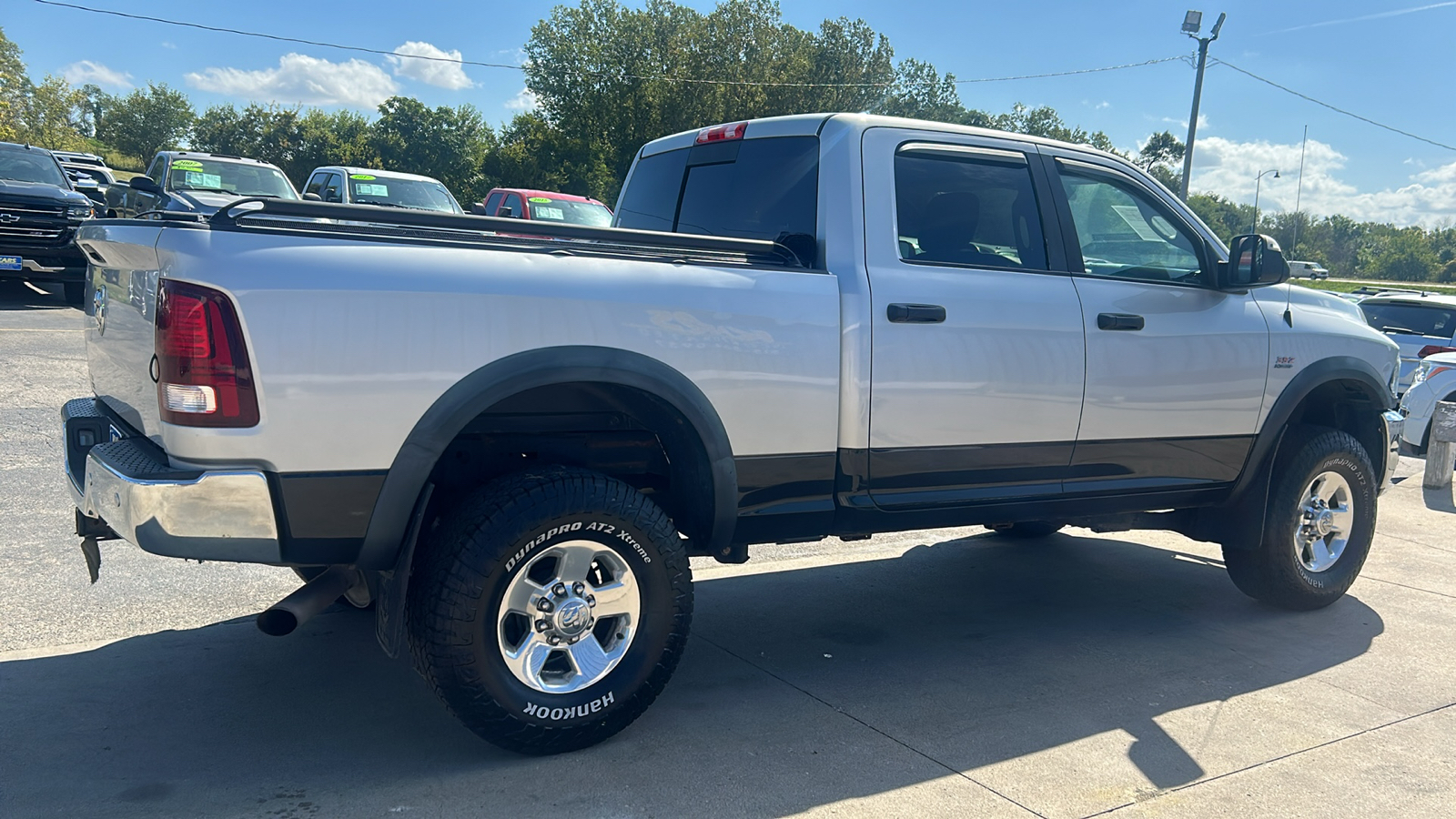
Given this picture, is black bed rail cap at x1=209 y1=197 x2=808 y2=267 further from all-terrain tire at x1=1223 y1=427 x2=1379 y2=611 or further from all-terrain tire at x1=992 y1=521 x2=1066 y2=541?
all-terrain tire at x1=992 y1=521 x2=1066 y2=541

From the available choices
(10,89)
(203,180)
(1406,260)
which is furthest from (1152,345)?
(1406,260)

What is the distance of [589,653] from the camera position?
346 cm

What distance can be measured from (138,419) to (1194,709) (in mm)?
3815

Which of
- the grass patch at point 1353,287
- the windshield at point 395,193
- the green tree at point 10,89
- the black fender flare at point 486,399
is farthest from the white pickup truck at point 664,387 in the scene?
the green tree at point 10,89

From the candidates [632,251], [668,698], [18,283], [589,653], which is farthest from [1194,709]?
[18,283]

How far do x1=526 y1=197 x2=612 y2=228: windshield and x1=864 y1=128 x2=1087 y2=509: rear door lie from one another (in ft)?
40.8

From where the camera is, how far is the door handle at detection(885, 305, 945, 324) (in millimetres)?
3904

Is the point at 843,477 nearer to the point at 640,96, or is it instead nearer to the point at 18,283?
the point at 18,283

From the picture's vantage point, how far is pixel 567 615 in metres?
3.40

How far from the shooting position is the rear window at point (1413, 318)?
12.9 m

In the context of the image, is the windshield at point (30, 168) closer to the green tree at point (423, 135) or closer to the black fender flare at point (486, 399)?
the black fender flare at point (486, 399)

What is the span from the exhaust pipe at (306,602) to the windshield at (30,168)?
13006 millimetres

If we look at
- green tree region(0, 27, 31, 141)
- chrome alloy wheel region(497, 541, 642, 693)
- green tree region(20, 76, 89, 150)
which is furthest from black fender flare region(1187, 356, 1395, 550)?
green tree region(20, 76, 89, 150)

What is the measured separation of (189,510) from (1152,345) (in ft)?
12.2
